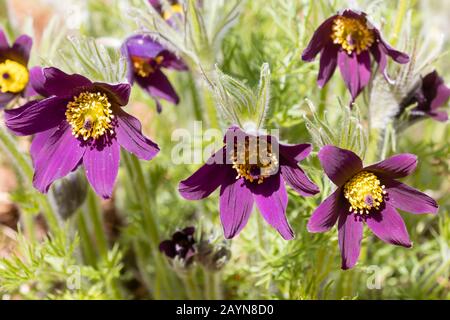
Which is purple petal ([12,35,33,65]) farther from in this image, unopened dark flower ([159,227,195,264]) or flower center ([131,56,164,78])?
unopened dark flower ([159,227,195,264])

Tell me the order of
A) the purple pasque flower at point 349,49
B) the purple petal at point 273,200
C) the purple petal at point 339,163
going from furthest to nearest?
the purple pasque flower at point 349,49 → the purple petal at point 273,200 → the purple petal at point 339,163

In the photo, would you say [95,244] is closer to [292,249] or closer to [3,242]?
[3,242]

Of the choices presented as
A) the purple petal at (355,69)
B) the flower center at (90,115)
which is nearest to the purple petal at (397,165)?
the purple petal at (355,69)

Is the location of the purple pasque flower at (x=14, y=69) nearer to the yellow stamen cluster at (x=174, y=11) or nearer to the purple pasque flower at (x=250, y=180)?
the yellow stamen cluster at (x=174, y=11)

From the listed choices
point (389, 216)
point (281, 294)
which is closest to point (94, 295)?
point (281, 294)

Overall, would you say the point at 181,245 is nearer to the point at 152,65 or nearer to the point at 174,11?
the point at 152,65

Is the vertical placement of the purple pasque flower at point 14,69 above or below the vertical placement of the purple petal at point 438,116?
above
